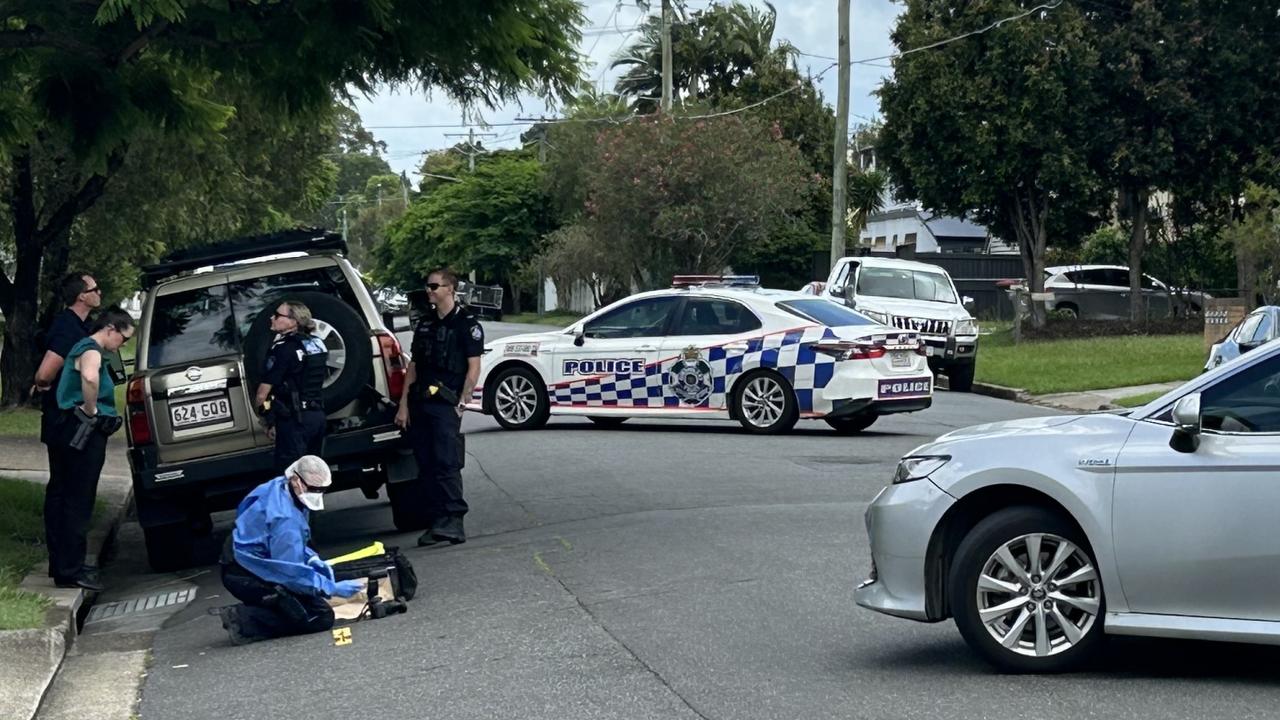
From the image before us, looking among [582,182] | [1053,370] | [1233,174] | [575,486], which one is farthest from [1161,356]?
[582,182]

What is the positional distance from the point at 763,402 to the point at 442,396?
6954 mm

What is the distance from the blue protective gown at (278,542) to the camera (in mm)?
8750

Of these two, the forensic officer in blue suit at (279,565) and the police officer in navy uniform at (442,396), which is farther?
the police officer in navy uniform at (442,396)

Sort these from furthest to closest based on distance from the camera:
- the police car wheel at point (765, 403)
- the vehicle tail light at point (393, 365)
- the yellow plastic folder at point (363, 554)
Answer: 1. the police car wheel at point (765, 403)
2. the vehicle tail light at point (393, 365)
3. the yellow plastic folder at point (363, 554)

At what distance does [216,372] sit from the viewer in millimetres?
11438

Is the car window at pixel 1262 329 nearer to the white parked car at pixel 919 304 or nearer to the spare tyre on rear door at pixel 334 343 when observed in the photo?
the white parked car at pixel 919 304

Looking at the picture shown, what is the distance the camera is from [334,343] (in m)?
11.4

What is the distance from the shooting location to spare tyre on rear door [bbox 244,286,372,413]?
11.2 meters

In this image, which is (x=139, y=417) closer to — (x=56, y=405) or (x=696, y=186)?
(x=56, y=405)

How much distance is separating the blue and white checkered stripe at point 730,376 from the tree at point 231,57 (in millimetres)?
5677

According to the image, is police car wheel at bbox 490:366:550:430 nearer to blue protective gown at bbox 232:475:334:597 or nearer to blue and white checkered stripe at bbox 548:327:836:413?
blue and white checkered stripe at bbox 548:327:836:413

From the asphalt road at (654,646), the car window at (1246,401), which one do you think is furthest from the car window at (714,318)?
the car window at (1246,401)

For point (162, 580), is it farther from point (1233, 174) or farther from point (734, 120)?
point (734, 120)

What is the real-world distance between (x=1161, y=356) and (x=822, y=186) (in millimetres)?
29757
